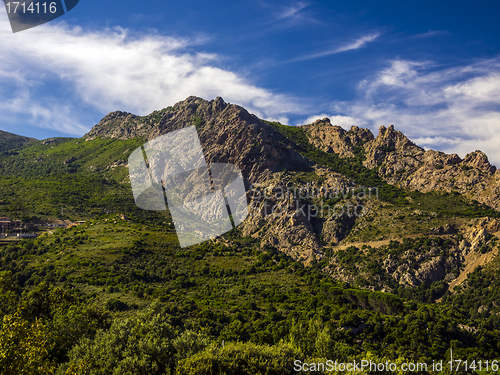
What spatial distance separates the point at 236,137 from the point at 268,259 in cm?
5296

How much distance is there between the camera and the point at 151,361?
15.9m

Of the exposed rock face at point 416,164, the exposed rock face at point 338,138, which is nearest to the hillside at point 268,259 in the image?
the exposed rock face at point 416,164

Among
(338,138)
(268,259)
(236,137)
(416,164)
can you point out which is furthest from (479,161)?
(236,137)

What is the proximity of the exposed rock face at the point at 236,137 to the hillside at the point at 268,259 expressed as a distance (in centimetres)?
54

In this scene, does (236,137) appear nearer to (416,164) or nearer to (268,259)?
(268,259)

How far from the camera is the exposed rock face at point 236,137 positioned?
347 ft

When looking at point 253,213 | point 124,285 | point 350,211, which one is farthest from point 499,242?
point 124,285

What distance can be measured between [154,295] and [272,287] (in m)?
20.2

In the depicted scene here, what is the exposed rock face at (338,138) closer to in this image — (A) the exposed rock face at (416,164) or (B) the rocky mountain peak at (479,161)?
(A) the exposed rock face at (416,164)

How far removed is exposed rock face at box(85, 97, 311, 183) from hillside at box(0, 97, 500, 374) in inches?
21.1

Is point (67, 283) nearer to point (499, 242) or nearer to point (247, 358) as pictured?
point (247, 358)

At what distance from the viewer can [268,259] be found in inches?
2749

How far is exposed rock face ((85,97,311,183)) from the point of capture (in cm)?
10575

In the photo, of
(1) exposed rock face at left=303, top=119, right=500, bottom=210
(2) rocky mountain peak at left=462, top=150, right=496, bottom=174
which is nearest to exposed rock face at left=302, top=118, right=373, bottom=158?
(1) exposed rock face at left=303, top=119, right=500, bottom=210
